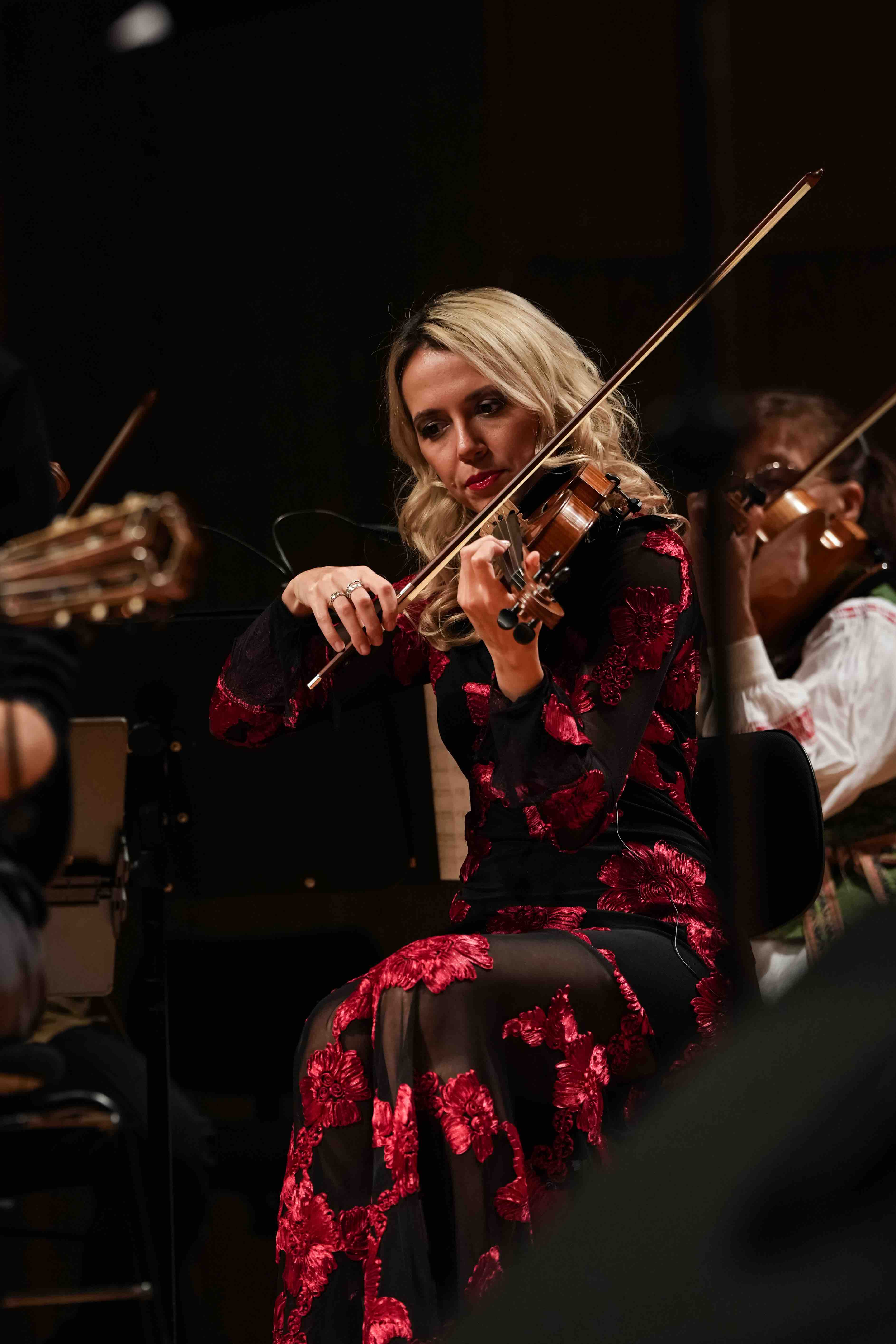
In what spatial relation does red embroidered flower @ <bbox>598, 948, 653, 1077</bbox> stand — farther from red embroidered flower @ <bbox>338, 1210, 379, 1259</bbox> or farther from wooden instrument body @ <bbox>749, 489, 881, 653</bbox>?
wooden instrument body @ <bbox>749, 489, 881, 653</bbox>

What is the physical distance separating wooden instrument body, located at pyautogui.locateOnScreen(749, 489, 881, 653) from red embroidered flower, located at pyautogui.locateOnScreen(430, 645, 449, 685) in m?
0.55

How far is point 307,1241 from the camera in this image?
111 centimetres

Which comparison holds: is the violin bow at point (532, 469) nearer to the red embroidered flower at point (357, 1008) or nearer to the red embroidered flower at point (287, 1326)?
the red embroidered flower at point (357, 1008)

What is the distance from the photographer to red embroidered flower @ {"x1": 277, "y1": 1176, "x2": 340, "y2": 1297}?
1.09 m

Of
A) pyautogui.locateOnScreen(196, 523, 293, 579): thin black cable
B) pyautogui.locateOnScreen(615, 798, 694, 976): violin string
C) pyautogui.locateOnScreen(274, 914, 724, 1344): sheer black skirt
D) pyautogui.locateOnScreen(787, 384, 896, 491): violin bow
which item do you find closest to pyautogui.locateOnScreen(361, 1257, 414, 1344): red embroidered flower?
pyautogui.locateOnScreen(274, 914, 724, 1344): sheer black skirt

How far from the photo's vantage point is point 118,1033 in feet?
5.41

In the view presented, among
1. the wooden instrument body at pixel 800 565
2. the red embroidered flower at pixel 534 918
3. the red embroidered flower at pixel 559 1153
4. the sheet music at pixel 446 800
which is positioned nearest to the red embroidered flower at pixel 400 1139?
the red embroidered flower at pixel 559 1153

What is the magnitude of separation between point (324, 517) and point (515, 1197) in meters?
1.01

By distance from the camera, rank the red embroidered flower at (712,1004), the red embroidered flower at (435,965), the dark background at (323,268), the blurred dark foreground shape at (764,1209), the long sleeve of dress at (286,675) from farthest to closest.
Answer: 1. the dark background at (323,268)
2. the long sleeve of dress at (286,675)
3. the red embroidered flower at (712,1004)
4. the red embroidered flower at (435,965)
5. the blurred dark foreground shape at (764,1209)

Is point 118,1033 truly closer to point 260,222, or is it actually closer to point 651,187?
point 260,222

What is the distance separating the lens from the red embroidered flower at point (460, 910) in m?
1.36

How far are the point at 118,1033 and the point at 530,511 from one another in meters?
0.77

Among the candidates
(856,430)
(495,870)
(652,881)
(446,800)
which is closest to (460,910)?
(495,870)

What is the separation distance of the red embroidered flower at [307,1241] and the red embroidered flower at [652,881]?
0.36m
